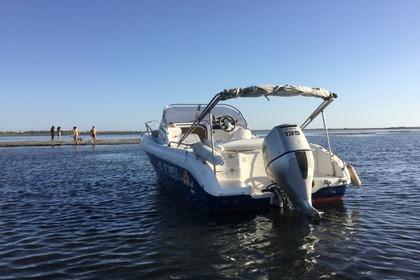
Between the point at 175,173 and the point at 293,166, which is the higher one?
the point at 293,166

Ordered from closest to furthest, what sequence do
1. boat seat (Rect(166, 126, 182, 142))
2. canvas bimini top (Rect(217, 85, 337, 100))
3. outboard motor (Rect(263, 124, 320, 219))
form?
outboard motor (Rect(263, 124, 320, 219)) → canvas bimini top (Rect(217, 85, 337, 100)) → boat seat (Rect(166, 126, 182, 142))

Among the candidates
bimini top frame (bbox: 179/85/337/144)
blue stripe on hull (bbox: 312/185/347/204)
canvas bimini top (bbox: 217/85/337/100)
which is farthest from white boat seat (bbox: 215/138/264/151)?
blue stripe on hull (bbox: 312/185/347/204)

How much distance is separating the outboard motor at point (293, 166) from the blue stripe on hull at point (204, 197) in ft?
2.27

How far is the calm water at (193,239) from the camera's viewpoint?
4.48 metres

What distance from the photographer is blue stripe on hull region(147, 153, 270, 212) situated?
261 inches

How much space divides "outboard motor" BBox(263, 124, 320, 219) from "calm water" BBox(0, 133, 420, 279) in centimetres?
54

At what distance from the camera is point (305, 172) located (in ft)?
19.9

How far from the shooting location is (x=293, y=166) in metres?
6.07

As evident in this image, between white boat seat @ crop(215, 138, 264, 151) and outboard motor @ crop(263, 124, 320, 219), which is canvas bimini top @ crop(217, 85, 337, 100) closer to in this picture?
outboard motor @ crop(263, 124, 320, 219)

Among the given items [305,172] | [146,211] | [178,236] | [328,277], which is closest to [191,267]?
[178,236]

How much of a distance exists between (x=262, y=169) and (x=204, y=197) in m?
1.67

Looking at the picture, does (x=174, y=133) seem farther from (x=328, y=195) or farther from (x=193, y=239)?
(x=193, y=239)

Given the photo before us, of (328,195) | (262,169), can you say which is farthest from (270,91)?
(328,195)

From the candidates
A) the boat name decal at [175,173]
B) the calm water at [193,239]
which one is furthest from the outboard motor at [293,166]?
the boat name decal at [175,173]
